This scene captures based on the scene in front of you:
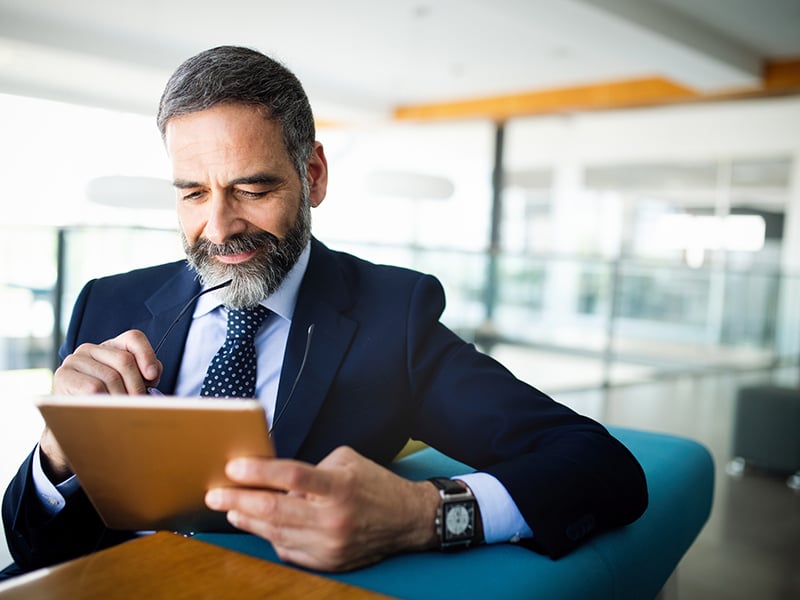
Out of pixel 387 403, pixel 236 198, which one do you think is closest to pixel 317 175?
pixel 236 198

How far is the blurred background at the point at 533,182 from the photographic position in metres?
3.09

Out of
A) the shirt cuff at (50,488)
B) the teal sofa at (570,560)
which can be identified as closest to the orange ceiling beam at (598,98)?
the teal sofa at (570,560)

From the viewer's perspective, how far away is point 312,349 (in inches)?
49.9

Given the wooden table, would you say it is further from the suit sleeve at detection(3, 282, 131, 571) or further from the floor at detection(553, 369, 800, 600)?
the floor at detection(553, 369, 800, 600)

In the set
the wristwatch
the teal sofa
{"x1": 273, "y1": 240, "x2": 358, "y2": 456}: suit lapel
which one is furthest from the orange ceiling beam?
the wristwatch

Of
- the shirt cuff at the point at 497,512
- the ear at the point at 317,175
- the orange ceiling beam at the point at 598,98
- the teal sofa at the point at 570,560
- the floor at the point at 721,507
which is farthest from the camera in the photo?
the orange ceiling beam at the point at 598,98

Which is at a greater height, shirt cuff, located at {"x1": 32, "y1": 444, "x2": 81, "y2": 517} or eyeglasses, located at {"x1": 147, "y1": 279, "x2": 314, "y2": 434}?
eyeglasses, located at {"x1": 147, "y1": 279, "x2": 314, "y2": 434}

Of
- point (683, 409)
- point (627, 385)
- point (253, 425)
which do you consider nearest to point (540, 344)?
point (627, 385)

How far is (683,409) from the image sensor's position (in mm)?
6277

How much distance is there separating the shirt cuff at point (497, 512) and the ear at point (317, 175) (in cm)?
66

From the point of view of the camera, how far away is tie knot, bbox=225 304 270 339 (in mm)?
1312

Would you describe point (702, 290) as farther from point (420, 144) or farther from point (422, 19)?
point (420, 144)

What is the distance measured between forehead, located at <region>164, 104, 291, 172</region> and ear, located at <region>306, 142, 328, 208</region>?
18cm

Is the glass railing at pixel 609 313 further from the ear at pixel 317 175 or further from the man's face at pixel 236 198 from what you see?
the man's face at pixel 236 198
